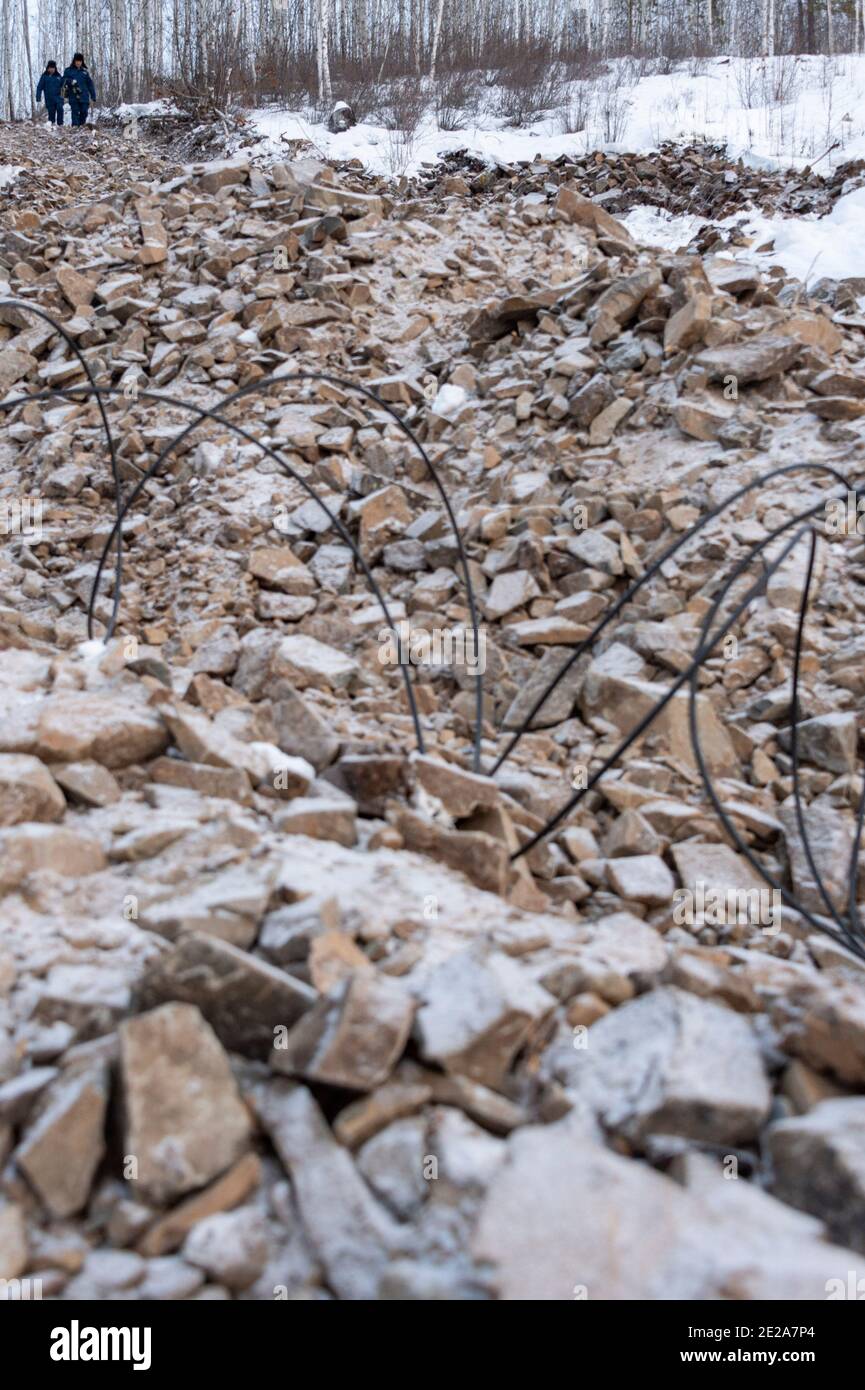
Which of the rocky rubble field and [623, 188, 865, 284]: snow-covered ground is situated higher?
[623, 188, 865, 284]: snow-covered ground

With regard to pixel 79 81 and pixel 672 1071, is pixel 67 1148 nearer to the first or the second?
pixel 672 1071

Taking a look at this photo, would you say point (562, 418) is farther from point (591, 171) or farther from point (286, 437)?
point (591, 171)

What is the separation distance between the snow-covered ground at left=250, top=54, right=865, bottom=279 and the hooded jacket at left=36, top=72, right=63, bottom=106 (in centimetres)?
387

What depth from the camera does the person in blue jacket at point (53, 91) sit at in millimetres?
15383

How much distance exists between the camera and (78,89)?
15.6 meters

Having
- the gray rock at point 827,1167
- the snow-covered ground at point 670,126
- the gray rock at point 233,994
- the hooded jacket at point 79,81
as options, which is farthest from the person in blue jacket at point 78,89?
the gray rock at point 827,1167

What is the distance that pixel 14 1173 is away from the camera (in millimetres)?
1897

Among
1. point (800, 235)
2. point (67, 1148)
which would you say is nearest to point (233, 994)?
point (67, 1148)

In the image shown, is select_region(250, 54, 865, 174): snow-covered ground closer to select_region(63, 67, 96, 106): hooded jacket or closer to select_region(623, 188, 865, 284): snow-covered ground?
select_region(623, 188, 865, 284): snow-covered ground

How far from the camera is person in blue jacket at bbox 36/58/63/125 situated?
50.5 ft

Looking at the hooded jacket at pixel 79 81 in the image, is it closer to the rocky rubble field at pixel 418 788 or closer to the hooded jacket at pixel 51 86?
the hooded jacket at pixel 51 86

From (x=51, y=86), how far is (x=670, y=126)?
10.1 metres

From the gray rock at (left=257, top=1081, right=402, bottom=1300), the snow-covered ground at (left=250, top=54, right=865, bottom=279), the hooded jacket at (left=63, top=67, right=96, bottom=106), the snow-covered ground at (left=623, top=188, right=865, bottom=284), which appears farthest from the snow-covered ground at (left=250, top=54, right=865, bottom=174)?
the gray rock at (left=257, top=1081, right=402, bottom=1300)
